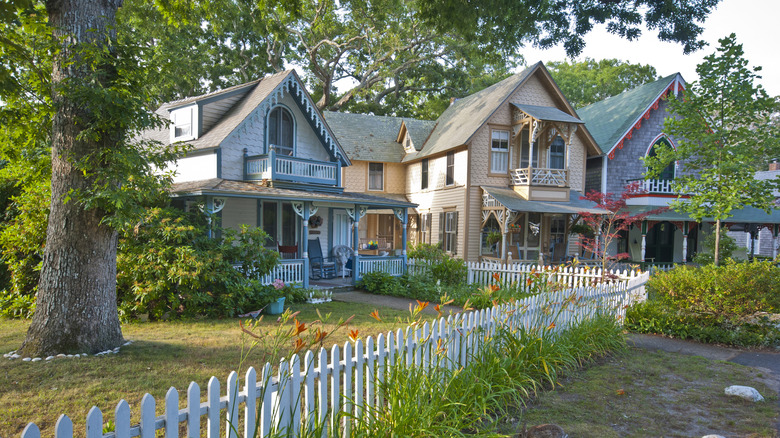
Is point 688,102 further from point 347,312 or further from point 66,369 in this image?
point 66,369

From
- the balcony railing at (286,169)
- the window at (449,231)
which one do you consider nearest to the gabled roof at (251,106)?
the balcony railing at (286,169)

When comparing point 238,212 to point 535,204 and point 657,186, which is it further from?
point 657,186

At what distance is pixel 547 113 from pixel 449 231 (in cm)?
676

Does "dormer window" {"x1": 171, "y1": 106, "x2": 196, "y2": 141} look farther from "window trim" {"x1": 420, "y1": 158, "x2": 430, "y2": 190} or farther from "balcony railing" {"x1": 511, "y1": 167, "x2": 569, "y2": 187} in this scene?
"balcony railing" {"x1": 511, "y1": 167, "x2": 569, "y2": 187}

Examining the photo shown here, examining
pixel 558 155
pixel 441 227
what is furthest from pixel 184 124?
pixel 558 155

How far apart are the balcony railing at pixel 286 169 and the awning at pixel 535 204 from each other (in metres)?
7.23

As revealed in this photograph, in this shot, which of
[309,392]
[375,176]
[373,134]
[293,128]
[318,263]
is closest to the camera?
[309,392]

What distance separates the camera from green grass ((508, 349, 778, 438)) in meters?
4.83

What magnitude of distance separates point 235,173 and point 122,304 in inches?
264

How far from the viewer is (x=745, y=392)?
5766 millimetres

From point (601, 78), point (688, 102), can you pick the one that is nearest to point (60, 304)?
point (688, 102)

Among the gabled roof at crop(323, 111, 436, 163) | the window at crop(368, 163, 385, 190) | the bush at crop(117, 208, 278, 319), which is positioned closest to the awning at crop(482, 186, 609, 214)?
the gabled roof at crop(323, 111, 436, 163)

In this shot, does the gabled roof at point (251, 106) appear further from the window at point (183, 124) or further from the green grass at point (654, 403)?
the green grass at point (654, 403)

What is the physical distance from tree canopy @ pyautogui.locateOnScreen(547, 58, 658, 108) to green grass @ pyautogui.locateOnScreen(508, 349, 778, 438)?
1531 inches
